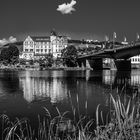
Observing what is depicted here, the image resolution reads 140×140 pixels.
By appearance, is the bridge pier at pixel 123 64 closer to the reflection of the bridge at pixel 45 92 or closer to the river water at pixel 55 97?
the river water at pixel 55 97

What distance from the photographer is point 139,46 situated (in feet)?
331

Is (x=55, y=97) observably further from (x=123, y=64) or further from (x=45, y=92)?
(x=123, y=64)

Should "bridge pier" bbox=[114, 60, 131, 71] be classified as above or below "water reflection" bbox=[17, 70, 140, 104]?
above

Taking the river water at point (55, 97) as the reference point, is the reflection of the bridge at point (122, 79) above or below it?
above

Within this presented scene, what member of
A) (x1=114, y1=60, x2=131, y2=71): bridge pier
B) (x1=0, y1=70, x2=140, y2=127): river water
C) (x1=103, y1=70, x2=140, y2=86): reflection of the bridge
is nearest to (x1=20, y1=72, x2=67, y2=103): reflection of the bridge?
(x1=0, y1=70, x2=140, y2=127): river water

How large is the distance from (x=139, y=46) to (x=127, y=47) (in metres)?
6.95

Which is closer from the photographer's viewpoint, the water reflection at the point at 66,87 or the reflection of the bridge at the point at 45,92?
the reflection of the bridge at the point at 45,92

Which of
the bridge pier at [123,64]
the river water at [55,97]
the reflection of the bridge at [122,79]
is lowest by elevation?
the river water at [55,97]

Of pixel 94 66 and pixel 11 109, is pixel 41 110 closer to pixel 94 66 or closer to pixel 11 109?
pixel 11 109

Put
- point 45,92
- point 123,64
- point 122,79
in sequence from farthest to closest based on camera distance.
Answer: point 123,64 → point 122,79 → point 45,92

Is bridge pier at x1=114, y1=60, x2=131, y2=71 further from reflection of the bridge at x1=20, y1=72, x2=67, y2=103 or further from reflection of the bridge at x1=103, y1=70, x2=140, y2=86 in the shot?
reflection of the bridge at x1=20, y1=72, x2=67, y2=103

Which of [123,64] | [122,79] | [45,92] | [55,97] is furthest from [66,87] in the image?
[123,64]

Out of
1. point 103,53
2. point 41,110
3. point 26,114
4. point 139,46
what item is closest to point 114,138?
point 26,114

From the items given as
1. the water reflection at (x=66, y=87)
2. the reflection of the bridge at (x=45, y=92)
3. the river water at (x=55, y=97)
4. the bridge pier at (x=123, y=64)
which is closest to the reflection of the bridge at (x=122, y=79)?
the water reflection at (x=66, y=87)
